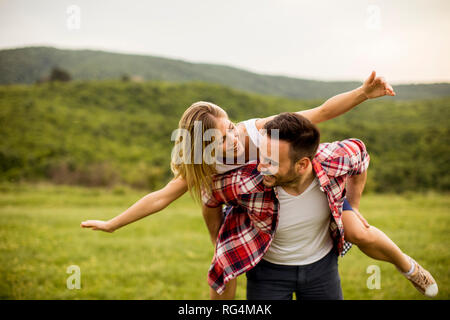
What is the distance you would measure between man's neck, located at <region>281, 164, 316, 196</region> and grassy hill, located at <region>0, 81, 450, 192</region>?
16.2m

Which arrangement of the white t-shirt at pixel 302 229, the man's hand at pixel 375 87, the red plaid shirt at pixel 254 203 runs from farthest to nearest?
the man's hand at pixel 375 87
the white t-shirt at pixel 302 229
the red plaid shirt at pixel 254 203

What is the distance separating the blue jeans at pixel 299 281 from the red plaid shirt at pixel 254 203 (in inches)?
6.7

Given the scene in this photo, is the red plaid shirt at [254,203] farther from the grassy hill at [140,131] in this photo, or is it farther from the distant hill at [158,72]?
the distant hill at [158,72]

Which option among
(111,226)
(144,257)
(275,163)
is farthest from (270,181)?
(144,257)

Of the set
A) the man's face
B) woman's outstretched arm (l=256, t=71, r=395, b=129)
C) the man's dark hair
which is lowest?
the man's face

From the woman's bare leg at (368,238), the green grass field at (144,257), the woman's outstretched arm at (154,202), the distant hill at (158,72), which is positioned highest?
the distant hill at (158,72)

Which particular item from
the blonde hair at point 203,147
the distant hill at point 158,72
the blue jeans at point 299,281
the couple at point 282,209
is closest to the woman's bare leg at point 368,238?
the couple at point 282,209

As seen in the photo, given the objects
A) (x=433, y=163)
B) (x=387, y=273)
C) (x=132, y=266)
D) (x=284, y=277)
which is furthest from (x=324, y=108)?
(x=433, y=163)

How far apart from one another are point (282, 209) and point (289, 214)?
0.20 ft

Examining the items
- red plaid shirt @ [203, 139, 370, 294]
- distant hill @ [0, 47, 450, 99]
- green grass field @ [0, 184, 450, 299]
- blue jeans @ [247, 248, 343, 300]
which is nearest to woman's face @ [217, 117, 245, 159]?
red plaid shirt @ [203, 139, 370, 294]

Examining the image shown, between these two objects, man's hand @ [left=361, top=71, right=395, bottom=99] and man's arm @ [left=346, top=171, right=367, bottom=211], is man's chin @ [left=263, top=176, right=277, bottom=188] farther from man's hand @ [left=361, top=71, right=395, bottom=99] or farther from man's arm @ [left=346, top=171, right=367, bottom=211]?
man's hand @ [left=361, top=71, right=395, bottom=99]

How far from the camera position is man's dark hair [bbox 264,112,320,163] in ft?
7.44

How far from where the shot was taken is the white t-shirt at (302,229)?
254cm
